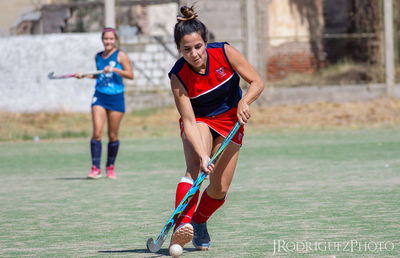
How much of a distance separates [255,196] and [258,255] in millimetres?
2989

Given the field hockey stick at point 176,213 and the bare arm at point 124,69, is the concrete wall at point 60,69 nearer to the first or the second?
the bare arm at point 124,69

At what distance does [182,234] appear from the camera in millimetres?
4863

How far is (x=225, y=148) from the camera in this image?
5.52 metres

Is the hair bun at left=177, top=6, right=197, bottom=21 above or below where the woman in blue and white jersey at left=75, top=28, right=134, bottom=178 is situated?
above

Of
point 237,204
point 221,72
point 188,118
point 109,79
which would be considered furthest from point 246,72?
point 109,79

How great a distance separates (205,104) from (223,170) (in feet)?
1.62

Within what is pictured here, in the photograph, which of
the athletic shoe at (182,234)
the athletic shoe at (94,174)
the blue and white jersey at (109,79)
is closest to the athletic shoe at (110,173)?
the athletic shoe at (94,174)

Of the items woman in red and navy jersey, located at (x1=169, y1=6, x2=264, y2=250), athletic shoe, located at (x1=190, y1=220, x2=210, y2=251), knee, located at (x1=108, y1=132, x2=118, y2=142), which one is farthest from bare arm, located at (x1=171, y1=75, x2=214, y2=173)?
knee, located at (x1=108, y1=132, x2=118, y2=142)

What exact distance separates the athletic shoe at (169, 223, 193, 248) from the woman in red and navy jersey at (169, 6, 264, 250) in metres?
0.10

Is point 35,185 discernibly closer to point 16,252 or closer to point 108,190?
point 108,190

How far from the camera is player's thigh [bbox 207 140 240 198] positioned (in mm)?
5500

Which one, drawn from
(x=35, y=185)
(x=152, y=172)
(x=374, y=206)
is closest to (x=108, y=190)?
(x=35, y=185)

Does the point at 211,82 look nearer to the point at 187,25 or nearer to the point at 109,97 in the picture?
the point at 187,25

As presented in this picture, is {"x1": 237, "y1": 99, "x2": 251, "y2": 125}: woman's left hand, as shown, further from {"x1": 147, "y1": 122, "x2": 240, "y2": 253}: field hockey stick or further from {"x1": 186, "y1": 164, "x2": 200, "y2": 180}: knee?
{"x1": 186, "y1": 164, "x2": 200, "y2": 180}: knee
